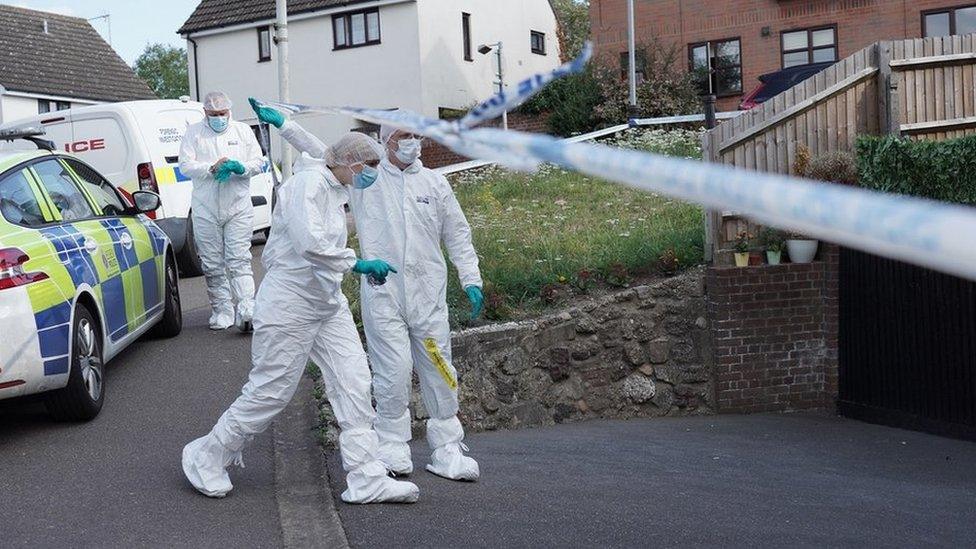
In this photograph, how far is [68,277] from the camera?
693 centimetres

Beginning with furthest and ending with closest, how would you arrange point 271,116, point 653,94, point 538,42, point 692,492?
1. point 538,42
2. point 653,94
3. point 692,492
4. point 271,116

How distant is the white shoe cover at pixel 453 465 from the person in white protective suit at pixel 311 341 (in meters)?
0.61

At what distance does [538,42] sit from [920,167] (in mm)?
29338

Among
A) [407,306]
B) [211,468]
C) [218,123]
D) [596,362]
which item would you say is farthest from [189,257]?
[211,468]

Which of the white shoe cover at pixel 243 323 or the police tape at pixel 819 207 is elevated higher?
the police tape at pixel 819 207

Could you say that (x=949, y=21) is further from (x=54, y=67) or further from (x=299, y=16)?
(x=54, y=67)

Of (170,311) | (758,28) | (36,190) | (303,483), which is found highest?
(758,28)

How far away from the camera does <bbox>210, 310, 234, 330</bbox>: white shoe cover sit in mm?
10047

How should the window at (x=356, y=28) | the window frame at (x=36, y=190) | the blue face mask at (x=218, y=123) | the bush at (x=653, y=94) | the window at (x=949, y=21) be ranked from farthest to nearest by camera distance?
the window at (x=356, y=28) < the window at (x=949, y=21) < the bush at (x=653, y=94) < the blue face mask at (x=218, y=123) < the window frame at (x=36, y=190)

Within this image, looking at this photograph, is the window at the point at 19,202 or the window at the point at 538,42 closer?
the window at the point at 19,202

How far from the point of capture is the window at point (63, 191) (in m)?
7.71

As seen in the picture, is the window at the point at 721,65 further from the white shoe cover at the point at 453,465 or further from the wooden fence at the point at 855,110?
the white shoe cover at the point at 453,465

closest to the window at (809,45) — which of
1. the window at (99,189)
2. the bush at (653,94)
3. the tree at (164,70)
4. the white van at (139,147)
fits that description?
the bush at (653,94)

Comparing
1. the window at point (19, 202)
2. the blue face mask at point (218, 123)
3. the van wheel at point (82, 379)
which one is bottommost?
the van wheel at point (82, 379)
